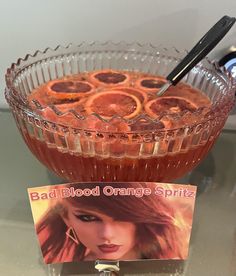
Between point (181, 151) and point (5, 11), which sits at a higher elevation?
point (5, 11)

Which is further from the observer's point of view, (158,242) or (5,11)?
(5,11)

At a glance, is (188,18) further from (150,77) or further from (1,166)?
(1,166)

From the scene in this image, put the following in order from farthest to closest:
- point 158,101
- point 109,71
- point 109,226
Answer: point 109,71 → point 158,101 → point 109,226

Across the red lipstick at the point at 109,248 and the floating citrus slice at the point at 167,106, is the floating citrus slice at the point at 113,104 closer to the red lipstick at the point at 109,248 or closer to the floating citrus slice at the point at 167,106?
the floating citrus slice at the point at 167,106

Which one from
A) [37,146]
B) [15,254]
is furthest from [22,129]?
[15,254]

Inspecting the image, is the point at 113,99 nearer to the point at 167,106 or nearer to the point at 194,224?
the point at 167,106

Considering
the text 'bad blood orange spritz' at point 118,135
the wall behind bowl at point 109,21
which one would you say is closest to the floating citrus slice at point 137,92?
the text 'bad blood orange spritz' at point 118,135

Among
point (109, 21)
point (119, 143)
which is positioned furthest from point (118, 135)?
point (109, 21)
